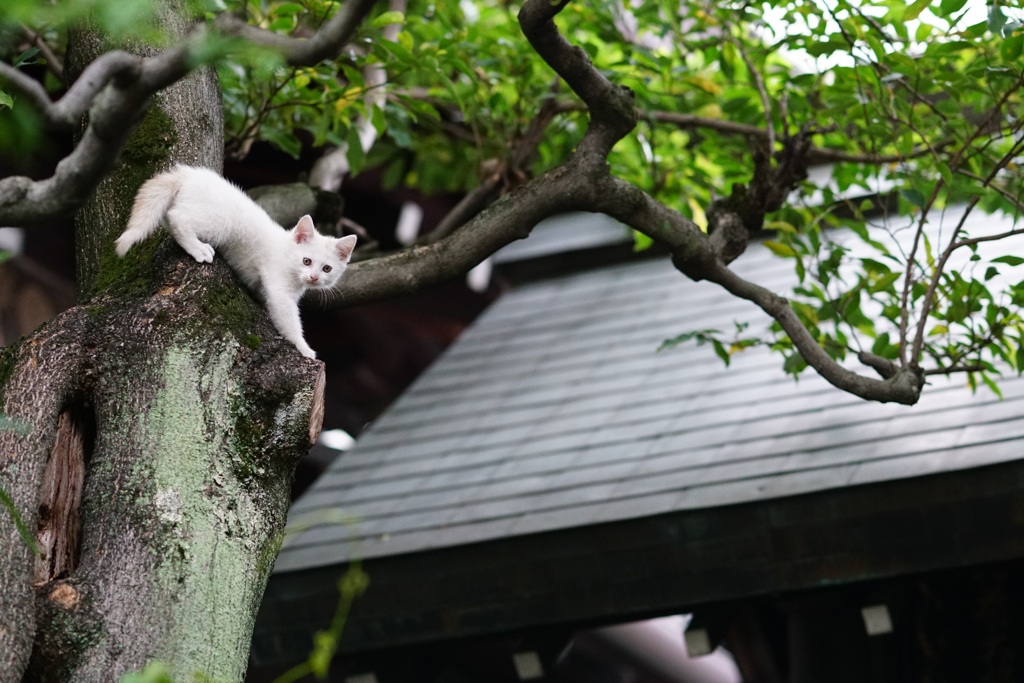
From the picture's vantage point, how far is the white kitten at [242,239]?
2822mm

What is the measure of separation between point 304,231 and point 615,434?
2582 millimetres

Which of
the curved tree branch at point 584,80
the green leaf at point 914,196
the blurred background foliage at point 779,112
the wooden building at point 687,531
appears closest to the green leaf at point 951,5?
the blurred background foliage at point 779,112

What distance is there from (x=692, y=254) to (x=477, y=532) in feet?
6.21

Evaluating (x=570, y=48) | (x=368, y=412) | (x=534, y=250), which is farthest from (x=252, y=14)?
(x=368, y=412)

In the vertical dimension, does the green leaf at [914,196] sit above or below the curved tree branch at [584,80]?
below

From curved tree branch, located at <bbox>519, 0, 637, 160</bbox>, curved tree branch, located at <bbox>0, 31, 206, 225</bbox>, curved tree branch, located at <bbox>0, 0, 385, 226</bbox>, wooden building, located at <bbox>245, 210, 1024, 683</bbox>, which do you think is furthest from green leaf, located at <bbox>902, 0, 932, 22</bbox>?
curved tree branch, located at <bbox>0, 31, 206, 225</bbox>

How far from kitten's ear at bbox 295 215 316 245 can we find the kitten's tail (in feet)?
1.93

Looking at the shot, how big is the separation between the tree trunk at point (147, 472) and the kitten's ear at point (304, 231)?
63cm

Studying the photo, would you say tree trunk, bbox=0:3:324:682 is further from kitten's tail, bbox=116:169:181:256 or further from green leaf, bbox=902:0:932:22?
green leaf, bbox=902:0:932:22

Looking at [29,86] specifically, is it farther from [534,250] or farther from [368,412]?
[368,412]

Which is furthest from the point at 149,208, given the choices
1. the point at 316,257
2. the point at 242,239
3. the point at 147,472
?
the point at 147,472

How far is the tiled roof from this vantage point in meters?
4.66

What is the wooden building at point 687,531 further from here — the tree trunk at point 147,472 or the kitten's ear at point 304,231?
A: the tree trunk at point 147,472

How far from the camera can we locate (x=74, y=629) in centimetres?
221
